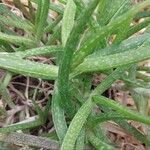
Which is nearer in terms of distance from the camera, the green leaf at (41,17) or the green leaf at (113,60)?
the green leaf at (113,60)

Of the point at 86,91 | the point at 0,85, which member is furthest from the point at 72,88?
the point at 0,85

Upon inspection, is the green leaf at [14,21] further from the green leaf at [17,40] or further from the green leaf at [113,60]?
the green leaf at [113,60]

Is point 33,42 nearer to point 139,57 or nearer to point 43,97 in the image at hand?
point 43,97

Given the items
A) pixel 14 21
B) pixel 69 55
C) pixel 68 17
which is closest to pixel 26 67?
pixel 69 55

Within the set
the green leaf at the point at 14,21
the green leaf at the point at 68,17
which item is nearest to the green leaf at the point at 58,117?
the green leaf at the point at 68,17

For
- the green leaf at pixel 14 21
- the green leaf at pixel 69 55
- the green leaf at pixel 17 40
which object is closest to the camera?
the green leaf at pixel 69 55

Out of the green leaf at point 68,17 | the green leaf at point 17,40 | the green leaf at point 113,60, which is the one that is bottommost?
the green leaf at point 113,60

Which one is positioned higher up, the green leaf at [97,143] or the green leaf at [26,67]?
the green leaf at [26,67]

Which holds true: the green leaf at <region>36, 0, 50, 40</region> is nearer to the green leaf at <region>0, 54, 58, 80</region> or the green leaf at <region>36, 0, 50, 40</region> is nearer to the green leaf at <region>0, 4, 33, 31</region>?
the green leaf at <region>0, 4, 33, 31</region>

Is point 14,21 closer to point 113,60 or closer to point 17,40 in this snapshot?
point 17,40

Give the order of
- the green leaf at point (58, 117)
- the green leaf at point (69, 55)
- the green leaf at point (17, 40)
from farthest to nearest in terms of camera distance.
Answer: the green leaf at point (17, 40)
the green leaf at point (58, 117)
the green leaf at point (69, 55)
